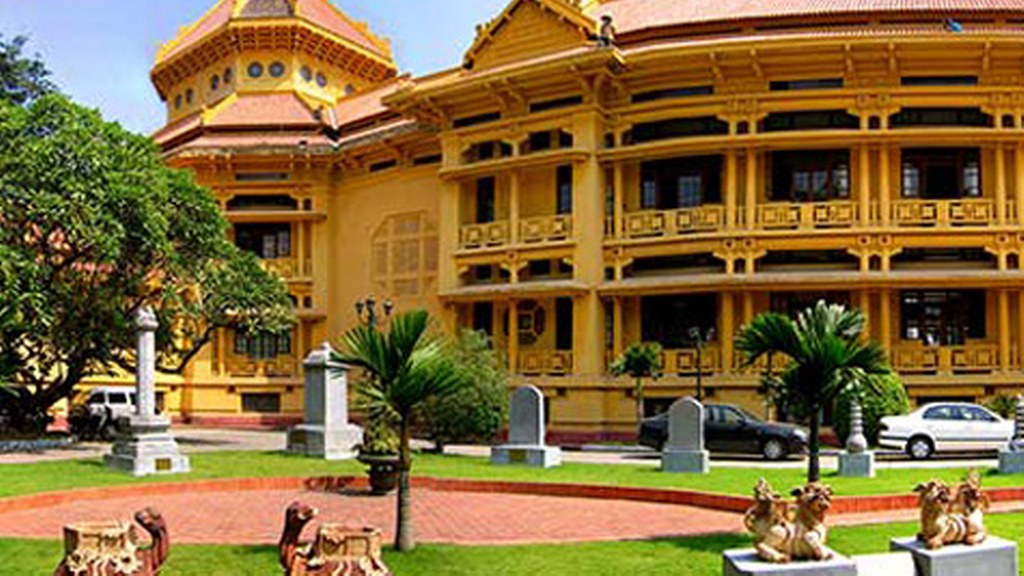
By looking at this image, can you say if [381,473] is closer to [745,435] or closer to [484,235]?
[745,435]

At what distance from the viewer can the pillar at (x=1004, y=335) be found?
27266 millimetres

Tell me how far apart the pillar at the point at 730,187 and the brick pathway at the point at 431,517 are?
13074mm

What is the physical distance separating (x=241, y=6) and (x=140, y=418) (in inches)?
1087

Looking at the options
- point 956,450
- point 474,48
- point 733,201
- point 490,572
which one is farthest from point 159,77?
point 490,572

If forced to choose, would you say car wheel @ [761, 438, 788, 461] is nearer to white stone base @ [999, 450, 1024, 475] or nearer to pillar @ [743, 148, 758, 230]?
white stone base @ [999, 450, 1024, 475]

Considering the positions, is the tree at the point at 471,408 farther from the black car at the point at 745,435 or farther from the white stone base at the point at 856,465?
the white stone base at the point at 856,465

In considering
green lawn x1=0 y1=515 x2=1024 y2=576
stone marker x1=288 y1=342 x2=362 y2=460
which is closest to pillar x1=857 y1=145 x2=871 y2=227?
stone marker x1=288 y1=342 x2=362 y2=460

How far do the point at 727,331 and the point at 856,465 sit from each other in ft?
33.5

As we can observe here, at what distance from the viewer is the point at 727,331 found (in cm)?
2842

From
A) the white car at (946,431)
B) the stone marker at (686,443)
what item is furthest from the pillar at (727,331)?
the stone marker at (686,443)

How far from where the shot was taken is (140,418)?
20.6 meters

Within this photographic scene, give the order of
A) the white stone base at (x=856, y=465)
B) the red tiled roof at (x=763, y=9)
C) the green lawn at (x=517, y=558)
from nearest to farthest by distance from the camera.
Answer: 1. the green lawn at (x=517, y=558)
2. the white stone base at (x=856, y=465)
3. the red tiled roof at (x=763, y=9)

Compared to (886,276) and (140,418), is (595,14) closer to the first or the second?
(886,276)

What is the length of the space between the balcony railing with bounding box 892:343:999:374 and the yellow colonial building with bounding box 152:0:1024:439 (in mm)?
48
